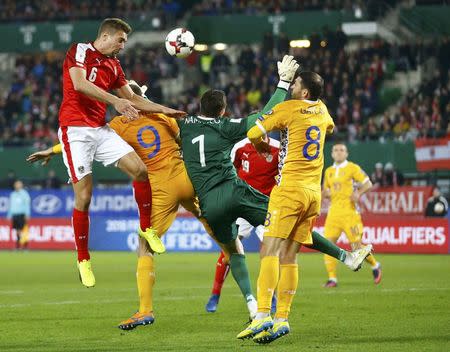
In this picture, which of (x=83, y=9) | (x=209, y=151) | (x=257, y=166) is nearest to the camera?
(x=209, y=151)

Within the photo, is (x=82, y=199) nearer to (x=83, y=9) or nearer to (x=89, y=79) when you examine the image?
(x=89, y=79)

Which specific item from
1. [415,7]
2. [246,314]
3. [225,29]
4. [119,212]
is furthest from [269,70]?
[246,314]

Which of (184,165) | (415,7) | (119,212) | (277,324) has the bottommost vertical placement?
(119,212)

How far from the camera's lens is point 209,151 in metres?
10.5

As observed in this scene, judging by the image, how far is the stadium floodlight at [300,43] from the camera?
34812 millimetres

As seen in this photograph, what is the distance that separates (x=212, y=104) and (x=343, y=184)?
319 inches

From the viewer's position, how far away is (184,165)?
11102 mm

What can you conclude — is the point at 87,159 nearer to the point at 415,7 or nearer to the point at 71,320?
the point at 71,320

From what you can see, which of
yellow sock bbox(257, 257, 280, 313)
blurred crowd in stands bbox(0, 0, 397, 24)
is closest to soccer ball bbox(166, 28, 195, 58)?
yellow sock bbox(257, 257, 280, 313)

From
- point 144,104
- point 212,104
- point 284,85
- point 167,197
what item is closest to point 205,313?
point 167,197

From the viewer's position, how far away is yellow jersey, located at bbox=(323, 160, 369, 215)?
18.1 m

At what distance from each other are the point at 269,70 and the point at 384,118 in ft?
17.0

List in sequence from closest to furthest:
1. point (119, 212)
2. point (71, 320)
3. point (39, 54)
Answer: point (71, 320)
point (119, 212)
point (39, 54)

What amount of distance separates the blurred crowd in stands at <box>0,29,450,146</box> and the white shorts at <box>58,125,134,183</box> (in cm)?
1891
